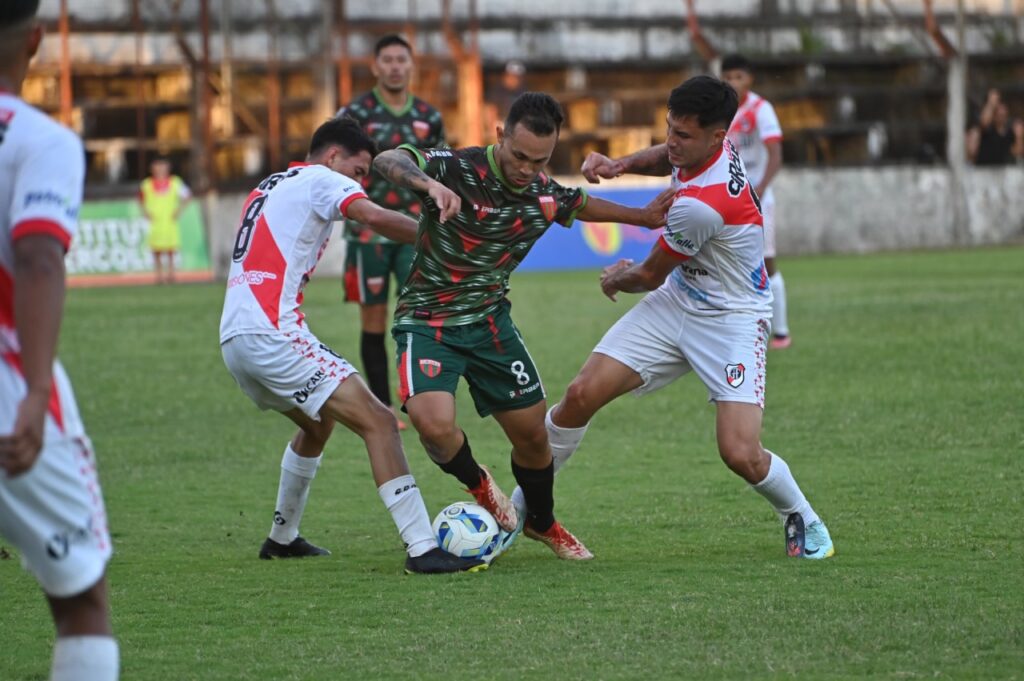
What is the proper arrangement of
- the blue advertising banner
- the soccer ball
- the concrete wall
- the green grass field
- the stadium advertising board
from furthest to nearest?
the concrete wall < the blue advertising banner < the stadium advertising board < the soccer ball < the green grass field

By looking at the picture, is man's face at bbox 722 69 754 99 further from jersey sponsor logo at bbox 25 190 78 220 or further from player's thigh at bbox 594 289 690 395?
jersey sponsor logo at bbox 25 190 78 220

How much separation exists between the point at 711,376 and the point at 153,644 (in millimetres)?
2701

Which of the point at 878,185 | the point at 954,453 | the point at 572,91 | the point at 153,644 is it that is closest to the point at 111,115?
the point at 572,91

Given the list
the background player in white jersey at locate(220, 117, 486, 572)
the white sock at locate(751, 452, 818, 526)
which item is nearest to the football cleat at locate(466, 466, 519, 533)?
the background player in white jersey at locate(220, 117, 486, 572)

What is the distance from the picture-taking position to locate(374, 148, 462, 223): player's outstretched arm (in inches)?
236

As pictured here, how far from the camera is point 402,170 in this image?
643cm

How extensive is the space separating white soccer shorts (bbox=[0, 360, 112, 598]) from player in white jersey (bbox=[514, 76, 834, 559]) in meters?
3.60

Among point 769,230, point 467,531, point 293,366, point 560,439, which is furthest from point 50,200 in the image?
point 769,230

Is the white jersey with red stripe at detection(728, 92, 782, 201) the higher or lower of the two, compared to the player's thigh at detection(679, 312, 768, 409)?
higher

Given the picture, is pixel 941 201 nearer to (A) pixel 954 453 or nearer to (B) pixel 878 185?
(B) pixel 878 185

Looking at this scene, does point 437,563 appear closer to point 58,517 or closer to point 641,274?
point 641,274

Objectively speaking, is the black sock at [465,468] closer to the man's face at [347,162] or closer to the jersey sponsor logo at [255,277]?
the jersey sponsor logo at [255,277]

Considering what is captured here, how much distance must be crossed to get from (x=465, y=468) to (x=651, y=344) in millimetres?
1008

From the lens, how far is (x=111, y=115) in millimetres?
31188
